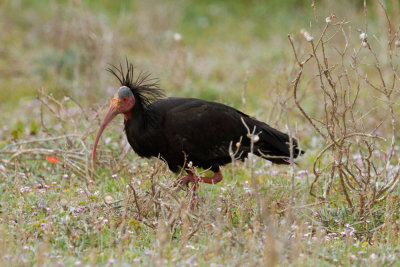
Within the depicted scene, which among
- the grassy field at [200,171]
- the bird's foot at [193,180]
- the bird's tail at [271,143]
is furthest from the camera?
the bird's tail at [271,143]

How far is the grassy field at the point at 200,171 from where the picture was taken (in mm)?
3850

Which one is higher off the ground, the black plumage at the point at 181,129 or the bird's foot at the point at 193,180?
the black plumage at the point at 181,129

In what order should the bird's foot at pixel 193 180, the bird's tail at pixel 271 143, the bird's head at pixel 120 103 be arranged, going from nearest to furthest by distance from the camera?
1. the bird's foot at pixel 193 180
2. the bird's head at pixel 120 103
3. the bird's tail at pixel 271 143

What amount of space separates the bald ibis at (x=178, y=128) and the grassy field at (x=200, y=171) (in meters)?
0.25

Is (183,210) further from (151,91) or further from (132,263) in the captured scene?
(151,91)

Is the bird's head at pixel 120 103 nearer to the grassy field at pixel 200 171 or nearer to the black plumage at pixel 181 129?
the black plumage at pixel 181 129

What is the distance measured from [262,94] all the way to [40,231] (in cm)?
637

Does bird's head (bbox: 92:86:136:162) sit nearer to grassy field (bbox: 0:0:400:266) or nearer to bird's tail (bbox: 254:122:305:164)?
grassy field (bbox: 0:0:400:266)

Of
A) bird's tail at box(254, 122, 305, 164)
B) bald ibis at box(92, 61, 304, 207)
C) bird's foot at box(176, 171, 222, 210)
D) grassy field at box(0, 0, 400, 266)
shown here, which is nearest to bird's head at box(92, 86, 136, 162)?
bald ibis at box(92, 61, 304, 207)

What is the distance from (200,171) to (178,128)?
92cm

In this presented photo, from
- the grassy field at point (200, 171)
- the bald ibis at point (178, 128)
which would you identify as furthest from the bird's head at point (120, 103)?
the grassy field at point (200, 171)

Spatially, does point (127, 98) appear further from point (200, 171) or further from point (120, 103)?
point (200, 171)

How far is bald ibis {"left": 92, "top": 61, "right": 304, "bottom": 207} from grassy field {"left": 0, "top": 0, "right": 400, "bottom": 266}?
0.25 meters

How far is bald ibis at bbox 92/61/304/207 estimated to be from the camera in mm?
5043
